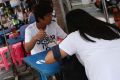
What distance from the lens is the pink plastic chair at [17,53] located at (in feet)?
16.4

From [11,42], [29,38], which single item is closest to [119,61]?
[29,38]

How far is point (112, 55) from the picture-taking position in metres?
2.03

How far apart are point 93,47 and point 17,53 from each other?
10.6 ft

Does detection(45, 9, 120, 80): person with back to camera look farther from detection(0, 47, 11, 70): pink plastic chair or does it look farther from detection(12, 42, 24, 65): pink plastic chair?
detection(0, 47, 11, 70): pink plastic chair

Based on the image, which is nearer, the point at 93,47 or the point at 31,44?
the point at 93,47

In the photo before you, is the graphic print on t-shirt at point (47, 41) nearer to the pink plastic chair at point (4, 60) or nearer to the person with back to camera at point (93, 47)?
the person with back to camera at point (93, 47)

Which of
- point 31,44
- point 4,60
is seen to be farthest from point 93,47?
point 4,60

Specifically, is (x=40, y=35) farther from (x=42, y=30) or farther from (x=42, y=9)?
(x=42, y=9)

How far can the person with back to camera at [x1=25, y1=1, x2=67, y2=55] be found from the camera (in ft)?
9.67

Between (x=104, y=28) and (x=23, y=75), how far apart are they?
3208 mm

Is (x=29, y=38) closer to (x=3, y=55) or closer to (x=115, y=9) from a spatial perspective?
(x=115, y=9)

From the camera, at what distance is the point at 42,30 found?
9.73 feet

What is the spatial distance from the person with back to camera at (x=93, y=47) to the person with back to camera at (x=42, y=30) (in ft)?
2.30

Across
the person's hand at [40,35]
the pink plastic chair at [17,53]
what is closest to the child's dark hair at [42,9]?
the person's hand at [40,35]
